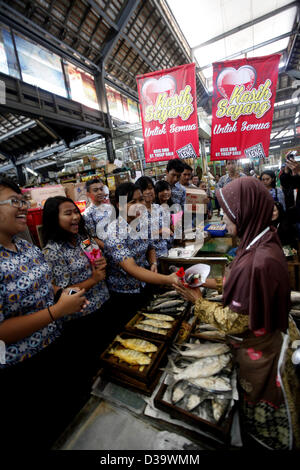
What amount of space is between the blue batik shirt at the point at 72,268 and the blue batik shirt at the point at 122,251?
0.85ft

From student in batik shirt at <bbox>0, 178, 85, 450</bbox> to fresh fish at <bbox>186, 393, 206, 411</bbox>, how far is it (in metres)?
0.83

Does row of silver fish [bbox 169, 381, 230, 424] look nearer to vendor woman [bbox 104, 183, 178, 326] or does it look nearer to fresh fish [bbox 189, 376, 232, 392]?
fresh fish [bbox 189, 376, 232, 392]

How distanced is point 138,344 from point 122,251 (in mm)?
918

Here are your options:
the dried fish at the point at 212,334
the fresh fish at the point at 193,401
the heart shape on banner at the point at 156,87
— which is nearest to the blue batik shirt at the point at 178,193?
the heart shape on banner at the point at 156,87

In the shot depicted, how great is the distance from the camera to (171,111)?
205 inches

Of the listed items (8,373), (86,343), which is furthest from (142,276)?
(8,373)

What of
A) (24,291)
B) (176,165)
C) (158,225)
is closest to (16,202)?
(24,291)

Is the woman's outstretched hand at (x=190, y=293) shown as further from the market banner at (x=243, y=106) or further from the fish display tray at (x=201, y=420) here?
the market banner at (x=243, y=106)

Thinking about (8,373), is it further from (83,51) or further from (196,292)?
(83,51)

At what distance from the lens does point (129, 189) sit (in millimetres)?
2572

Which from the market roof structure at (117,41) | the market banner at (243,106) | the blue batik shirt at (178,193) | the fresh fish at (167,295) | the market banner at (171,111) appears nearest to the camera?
the fresh fish at (167,295)

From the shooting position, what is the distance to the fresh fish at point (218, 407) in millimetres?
1166

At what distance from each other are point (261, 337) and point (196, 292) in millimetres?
644

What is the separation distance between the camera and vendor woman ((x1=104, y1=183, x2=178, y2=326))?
7.16ft
